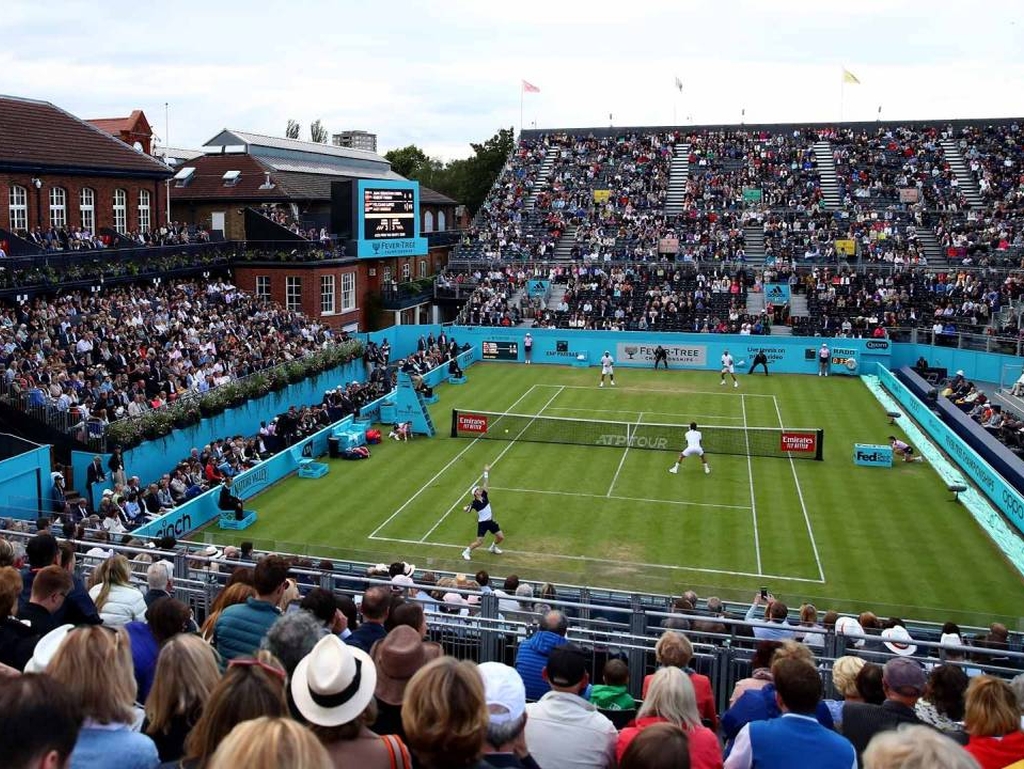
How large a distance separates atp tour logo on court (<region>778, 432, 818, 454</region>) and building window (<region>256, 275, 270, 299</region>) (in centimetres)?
2615

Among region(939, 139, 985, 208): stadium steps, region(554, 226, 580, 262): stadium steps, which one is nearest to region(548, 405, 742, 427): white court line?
region(554, 226, 580, 262): stadium steps

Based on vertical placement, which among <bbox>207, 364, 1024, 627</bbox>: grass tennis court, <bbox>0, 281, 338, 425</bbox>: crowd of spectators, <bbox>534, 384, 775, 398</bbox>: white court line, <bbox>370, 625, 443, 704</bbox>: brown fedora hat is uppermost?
<bbox>370, 625, 443, 704</bbox>: brown fedora hat

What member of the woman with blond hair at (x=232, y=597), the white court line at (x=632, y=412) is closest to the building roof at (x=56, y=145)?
the white court line at (x=632, y=412)

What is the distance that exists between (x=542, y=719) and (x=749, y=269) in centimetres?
5082

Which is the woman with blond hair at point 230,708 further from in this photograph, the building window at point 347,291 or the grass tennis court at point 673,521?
the building window at point 347,291

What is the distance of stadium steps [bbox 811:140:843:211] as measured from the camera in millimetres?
61125

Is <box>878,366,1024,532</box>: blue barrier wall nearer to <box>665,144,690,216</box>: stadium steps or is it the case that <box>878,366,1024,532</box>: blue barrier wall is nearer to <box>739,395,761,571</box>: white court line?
<box>739,395,761,571</box>: white court line

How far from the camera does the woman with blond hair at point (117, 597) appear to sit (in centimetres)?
790

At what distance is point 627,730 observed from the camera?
18.4 ft

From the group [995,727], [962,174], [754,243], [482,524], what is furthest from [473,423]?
[962,174]

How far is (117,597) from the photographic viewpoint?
26.5 ft

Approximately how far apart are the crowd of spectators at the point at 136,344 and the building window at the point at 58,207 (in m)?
4.26

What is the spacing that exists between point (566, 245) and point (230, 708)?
57942 millimetres

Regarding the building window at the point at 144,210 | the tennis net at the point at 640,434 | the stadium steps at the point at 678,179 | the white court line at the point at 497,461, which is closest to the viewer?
the white court line at the point at 497,461
